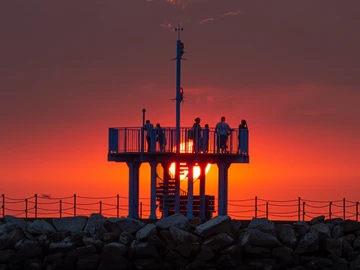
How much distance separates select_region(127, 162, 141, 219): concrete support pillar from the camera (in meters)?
49.2

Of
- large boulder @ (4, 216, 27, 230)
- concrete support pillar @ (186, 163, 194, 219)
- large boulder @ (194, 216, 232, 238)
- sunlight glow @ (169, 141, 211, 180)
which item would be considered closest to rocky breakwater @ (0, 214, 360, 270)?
large boulder @ (194, 216, 232, 238)

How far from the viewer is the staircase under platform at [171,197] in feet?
160

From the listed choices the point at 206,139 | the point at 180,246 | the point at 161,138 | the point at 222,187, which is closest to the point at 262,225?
the point at 222,187

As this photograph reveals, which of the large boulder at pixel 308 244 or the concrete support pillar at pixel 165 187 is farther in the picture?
the concrete support pillar at pixel 165 187

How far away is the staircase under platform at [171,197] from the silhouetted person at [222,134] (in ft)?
6.14

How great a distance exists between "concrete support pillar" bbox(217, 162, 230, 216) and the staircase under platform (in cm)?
56

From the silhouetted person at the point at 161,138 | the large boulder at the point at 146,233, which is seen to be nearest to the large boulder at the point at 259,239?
the large boulder at the point at 146,233

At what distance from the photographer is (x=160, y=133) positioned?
47906 millimetres

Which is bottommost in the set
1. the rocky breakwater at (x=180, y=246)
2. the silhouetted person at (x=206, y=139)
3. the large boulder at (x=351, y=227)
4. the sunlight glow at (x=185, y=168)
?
the rocky breakwater at (x=180, y=246)

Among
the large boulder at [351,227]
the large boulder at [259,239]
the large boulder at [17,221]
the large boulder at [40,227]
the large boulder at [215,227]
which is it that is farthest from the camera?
the large boulder at [17,221]

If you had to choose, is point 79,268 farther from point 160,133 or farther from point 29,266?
point 160,133

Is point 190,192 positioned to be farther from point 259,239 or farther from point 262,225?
point 259,239

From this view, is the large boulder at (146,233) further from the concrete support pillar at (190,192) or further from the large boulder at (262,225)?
the large boulder at (262,225)

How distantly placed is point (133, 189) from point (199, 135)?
423 cm
